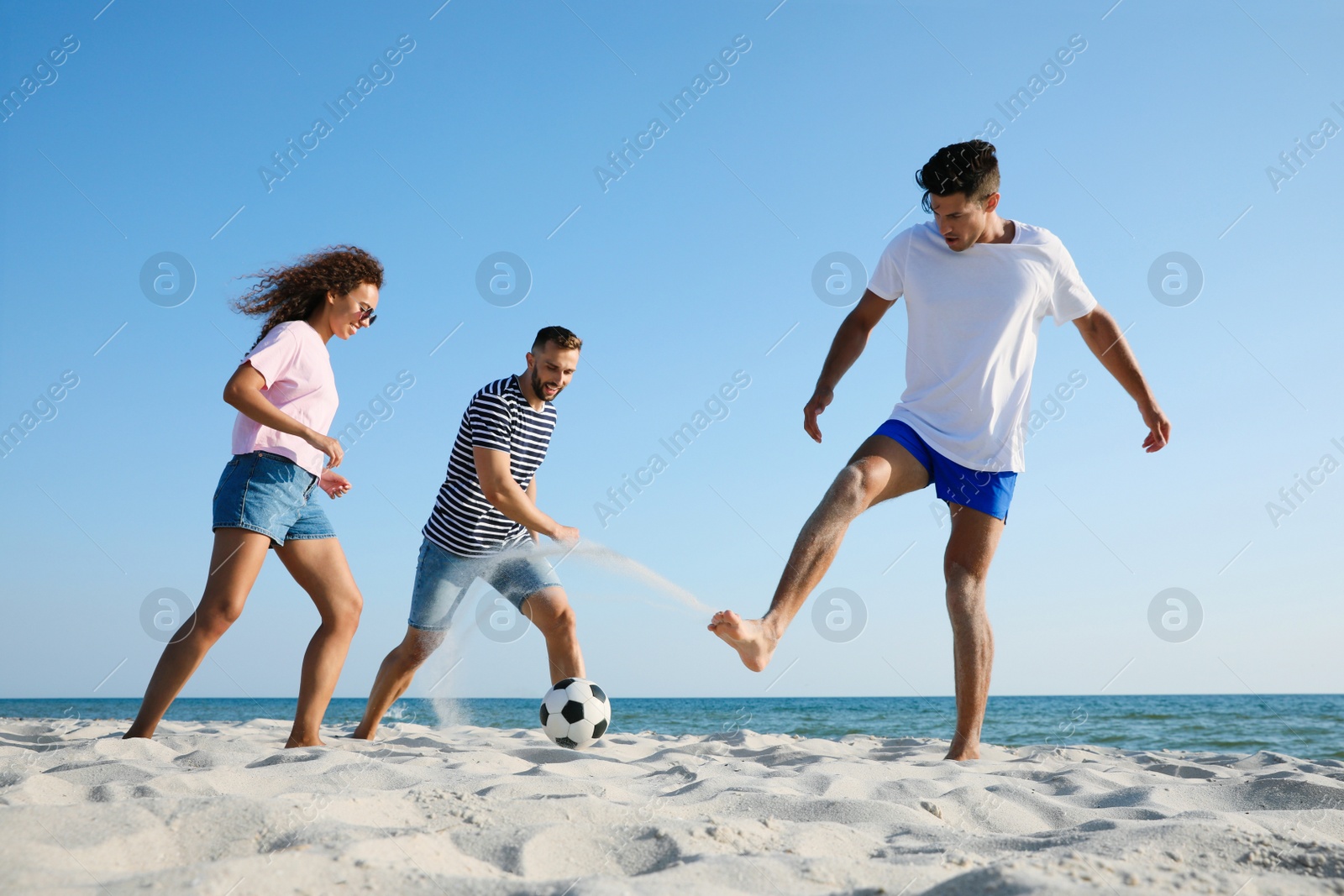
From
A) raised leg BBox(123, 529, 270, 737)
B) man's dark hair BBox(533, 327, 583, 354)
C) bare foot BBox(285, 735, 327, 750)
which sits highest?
man's dark hair BBox(533, 327, 583, 354)

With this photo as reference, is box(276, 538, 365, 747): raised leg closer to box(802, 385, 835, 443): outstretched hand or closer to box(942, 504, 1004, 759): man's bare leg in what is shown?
box(802, 385, 835, 443): outstretched hand

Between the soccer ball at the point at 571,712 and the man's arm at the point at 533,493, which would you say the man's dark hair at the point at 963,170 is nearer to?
the man's arm at the point at 533,493

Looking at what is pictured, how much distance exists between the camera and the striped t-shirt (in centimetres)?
433

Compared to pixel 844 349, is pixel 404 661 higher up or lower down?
lower down

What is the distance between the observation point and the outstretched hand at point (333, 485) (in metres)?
4.46

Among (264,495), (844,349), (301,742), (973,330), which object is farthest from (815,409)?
(301,742)

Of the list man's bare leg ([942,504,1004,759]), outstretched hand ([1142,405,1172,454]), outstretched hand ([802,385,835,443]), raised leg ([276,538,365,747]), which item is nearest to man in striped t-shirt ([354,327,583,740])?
raised leg ([276,538,365,747])

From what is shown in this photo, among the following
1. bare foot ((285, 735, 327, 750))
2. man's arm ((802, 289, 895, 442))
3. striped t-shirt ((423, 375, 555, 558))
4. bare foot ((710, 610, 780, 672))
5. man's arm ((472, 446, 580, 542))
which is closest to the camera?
bare foot ((710, 610, 780, 672))

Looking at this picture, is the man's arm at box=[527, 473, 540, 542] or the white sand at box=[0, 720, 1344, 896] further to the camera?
the man's arm at box=[527, 473, 540, 542]

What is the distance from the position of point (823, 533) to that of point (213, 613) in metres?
2.46

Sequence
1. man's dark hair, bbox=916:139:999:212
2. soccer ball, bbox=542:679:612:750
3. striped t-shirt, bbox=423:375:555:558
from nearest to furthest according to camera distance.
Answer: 1. man's dark hair, bbox=916:139:999:212
2. soccer ball, bbox=542:679:612:750
3. striped t-shirt, bbox=423:375:555:558

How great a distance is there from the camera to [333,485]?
4.48 metres

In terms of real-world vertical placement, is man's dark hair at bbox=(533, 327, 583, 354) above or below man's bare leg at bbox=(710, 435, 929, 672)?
above

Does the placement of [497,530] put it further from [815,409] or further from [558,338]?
[815,409]
